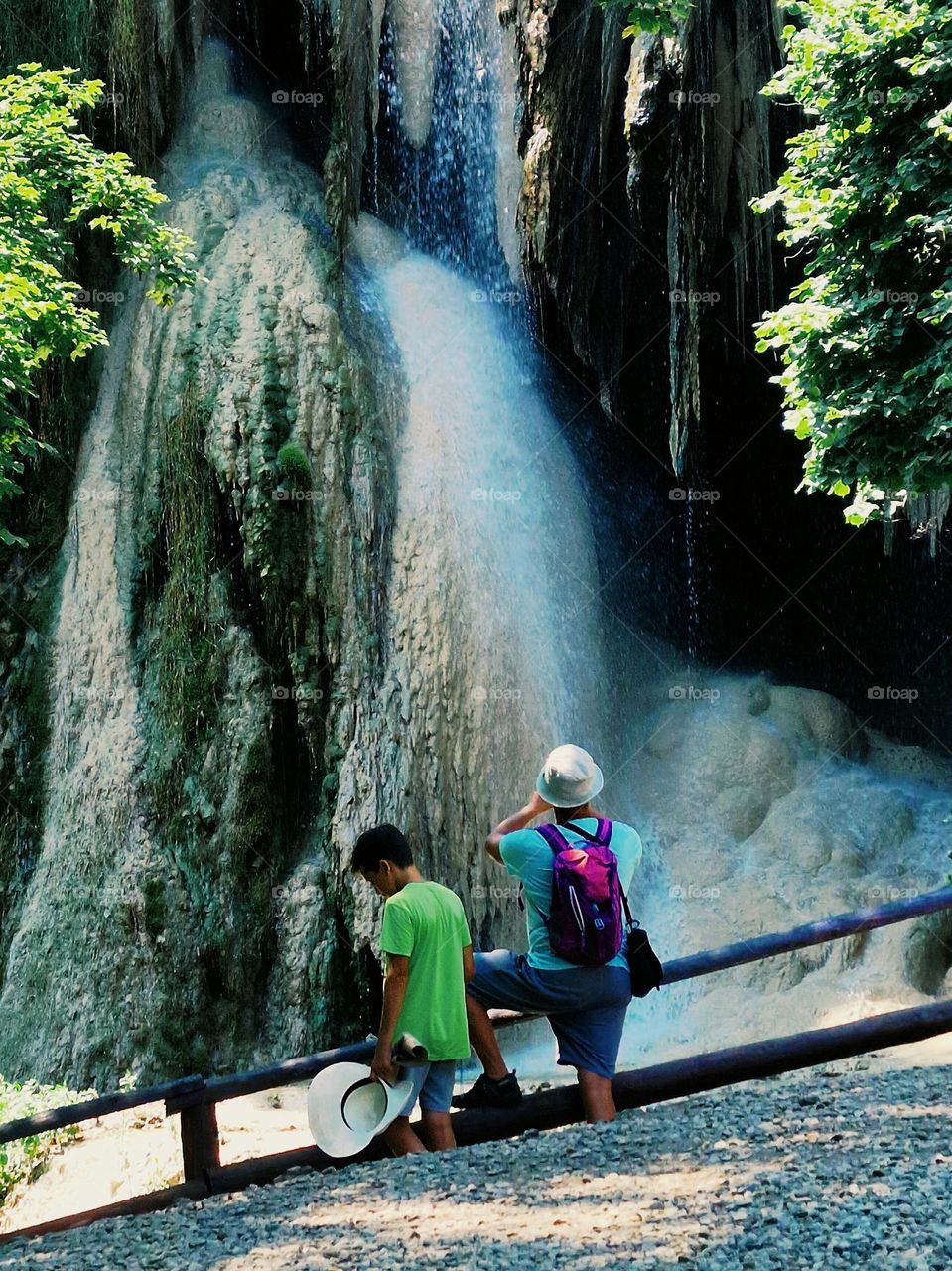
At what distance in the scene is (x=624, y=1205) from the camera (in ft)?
13.9

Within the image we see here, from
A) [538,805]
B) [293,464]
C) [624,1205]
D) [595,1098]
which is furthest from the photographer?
[293,464]

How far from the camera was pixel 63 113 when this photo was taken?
361 inches

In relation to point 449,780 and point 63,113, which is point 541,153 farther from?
point 449,780

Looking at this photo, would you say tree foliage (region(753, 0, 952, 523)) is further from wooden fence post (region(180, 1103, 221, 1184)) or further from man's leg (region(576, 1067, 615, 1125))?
wooden fence post (region(180, 1103, 221, 1184))

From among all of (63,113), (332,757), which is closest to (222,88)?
(63,113)

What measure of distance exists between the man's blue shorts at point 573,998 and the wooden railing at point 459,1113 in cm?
19

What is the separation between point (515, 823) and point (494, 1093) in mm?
1015

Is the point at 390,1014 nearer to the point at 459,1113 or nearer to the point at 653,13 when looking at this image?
the point at 459,1113

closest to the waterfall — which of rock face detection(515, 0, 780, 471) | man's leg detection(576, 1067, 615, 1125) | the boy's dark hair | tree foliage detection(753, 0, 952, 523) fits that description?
rock face detection(515, 0, 780, 471)

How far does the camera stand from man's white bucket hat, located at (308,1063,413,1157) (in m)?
4.87

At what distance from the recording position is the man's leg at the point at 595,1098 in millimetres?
5164

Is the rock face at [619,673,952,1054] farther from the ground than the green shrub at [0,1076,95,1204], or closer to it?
farther from the ground

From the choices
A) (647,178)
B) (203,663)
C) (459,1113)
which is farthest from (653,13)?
(203,663)

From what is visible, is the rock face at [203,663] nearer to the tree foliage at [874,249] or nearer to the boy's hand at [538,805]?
the tree foliage at [874,249]
